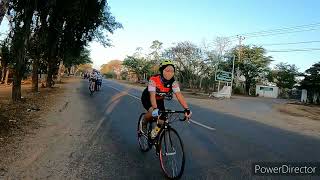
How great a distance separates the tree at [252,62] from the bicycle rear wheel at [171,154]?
8520 cm

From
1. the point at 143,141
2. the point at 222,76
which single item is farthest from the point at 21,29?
the point at 222,76

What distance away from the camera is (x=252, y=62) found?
91812mm

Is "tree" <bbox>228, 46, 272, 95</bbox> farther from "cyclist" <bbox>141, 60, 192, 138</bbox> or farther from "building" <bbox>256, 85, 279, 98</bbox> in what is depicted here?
"cyclist" <bbox>141, 60, 192, 138</bbox>

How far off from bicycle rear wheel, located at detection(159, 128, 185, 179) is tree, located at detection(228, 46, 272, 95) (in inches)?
3354

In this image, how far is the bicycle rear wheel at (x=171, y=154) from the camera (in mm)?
6446

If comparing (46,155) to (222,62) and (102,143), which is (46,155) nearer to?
(102,143)

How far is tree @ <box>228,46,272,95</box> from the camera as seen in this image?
300 feet

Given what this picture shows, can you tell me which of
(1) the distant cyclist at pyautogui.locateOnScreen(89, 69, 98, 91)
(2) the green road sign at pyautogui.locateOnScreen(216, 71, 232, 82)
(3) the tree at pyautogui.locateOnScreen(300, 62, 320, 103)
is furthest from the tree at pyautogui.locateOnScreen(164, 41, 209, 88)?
(1) the distant cyclist at pyautogui.locateOnScreen(89, 69, 98, 91)

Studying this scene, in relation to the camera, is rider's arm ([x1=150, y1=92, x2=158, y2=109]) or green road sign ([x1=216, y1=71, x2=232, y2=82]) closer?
rider's arm ([x1=150, y1=92, x2=158, y2=109])

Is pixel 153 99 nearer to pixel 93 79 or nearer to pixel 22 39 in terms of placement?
pixel 22 39

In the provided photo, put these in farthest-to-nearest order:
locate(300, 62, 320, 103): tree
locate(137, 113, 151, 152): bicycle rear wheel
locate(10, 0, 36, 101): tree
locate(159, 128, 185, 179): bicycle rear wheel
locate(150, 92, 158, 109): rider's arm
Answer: locate(300, 62, 320, 103): tree
locate(10, 0, 36, 101): tree
locate(137, 113, 151, 152): bicycle rear wheel
locate(150, 92, 158, 109): rider's arm
locate(159, 128, 185, 179): bicycle rear wheel

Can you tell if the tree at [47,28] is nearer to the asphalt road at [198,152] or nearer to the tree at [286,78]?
the asphalt road at [198,152]

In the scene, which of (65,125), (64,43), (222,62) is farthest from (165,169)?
(222,62)

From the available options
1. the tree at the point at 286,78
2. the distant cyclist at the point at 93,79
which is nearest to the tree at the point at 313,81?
the tree at the point at 286,78
